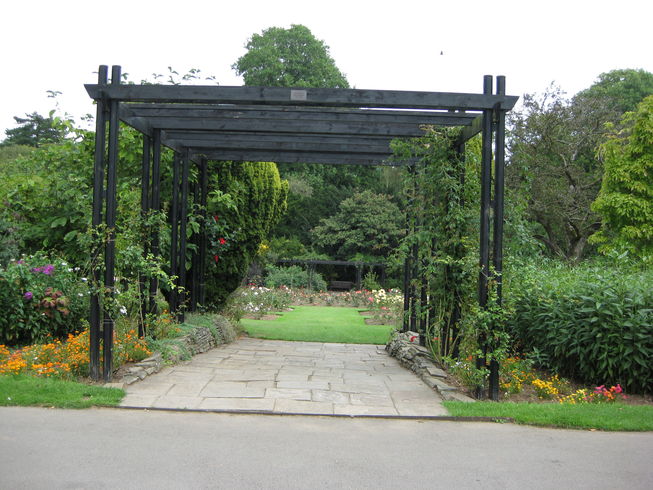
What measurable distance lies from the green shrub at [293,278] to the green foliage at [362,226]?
278 cm

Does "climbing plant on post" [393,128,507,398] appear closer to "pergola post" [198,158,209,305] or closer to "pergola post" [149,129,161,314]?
"pergola post" [149,129,161,314]

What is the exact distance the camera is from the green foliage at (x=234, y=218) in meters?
10.3

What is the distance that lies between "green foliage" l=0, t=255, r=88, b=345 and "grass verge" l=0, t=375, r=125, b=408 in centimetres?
228

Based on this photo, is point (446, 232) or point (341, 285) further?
point (341, 285)

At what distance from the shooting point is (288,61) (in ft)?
102

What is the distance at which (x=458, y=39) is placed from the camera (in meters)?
6.54

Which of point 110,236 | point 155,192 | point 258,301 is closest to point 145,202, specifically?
point 155,192

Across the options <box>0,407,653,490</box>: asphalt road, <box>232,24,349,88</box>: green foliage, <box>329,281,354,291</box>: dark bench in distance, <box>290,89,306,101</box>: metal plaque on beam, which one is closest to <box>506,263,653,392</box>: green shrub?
<box>0,407,653,490</box>: asphalt road

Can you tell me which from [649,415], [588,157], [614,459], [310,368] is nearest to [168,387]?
[310,368]

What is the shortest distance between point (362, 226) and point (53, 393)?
66.8ft

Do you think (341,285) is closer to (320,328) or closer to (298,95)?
(320,328)

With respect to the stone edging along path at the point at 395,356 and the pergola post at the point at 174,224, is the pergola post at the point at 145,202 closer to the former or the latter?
the stone edging along path at the point at 395,356

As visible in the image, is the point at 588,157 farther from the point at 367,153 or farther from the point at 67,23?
the point at 67,23

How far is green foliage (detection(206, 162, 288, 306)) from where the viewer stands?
1031cm
